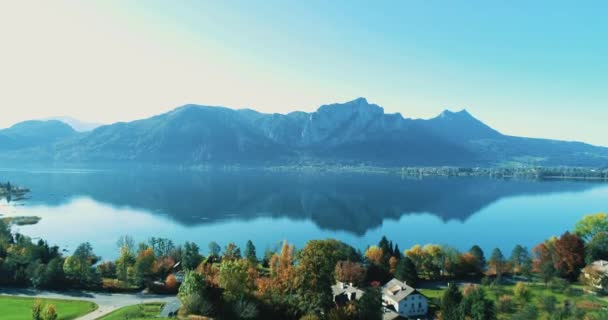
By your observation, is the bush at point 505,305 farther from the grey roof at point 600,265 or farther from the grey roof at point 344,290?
the grey roof at point 600,265

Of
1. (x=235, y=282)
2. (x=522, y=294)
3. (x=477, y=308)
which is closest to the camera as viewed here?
(x=235, y=282)

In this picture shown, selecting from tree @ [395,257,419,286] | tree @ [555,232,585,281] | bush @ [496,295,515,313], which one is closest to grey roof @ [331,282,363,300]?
tree @ [395,257,419,286]

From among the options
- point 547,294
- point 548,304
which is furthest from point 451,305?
point 547,294

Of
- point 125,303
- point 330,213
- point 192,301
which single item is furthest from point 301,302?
point 330,213

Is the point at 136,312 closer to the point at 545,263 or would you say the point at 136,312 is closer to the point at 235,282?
the point at 235,282

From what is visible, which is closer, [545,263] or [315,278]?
[315,278]

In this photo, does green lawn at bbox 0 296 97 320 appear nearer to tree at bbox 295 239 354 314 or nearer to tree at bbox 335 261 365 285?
tree at bbox 295 239 354 314

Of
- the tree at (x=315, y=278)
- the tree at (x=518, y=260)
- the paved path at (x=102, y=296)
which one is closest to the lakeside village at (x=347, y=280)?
the tree at (x=315, y=278)
